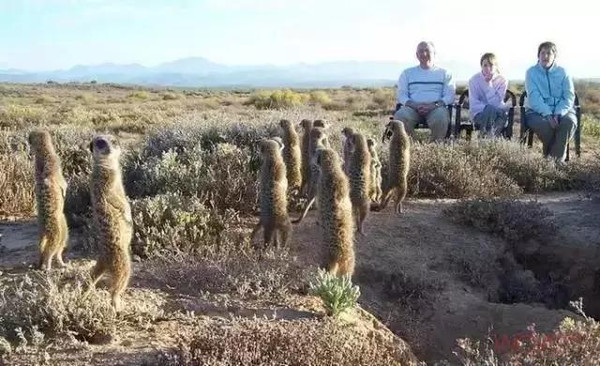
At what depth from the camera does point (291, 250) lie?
6.86 m

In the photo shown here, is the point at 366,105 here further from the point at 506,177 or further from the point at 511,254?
the point at 511,254

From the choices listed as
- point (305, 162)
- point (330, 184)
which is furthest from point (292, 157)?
point (330, 184)

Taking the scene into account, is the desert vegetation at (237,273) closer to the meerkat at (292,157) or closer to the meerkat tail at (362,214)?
the meerkat at (292,157)

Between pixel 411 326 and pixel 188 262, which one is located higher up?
pixel 188 262

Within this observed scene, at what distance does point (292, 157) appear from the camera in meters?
8.09

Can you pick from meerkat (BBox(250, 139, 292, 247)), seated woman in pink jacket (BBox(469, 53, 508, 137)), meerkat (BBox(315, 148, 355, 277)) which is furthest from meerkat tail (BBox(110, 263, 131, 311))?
seated woman in pink jacket (BBox(469, 53, 508, 137))

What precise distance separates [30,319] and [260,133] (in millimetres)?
6327

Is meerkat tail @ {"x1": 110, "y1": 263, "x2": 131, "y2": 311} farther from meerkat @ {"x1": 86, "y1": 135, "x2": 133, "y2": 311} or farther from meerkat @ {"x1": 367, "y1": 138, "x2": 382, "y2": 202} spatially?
meerkat @ {"x1": 367, "y1": 138, "x2": 382, "y2": 202}

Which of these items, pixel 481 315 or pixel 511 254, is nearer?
pixel 481 315

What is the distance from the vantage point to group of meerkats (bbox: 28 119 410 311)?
480 cm

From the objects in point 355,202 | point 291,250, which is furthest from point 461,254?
point 291,250

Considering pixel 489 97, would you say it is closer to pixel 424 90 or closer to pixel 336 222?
pixel 424 90

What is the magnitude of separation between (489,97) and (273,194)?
700 cm

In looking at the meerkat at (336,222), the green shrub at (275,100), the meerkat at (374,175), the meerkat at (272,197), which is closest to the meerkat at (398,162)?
the meerkat at (374,175)
